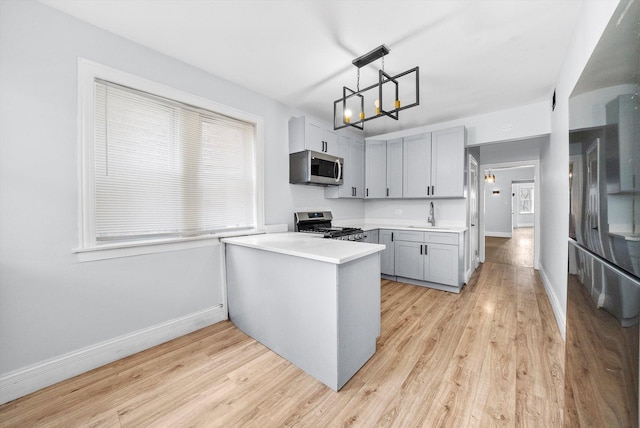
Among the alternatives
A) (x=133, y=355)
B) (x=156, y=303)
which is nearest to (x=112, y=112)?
(x=156, y=303)

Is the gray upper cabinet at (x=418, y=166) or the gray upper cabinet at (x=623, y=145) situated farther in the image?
the gray upper cabinet at (x=418, y=166)

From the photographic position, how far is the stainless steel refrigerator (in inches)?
20.2

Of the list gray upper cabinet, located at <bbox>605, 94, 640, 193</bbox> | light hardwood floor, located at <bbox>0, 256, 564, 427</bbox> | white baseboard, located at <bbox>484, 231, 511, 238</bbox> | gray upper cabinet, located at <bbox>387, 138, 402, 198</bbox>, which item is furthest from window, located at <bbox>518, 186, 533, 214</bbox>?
gray upper cabinet, located at <bbox>605, 94, 640, 193</bbox>

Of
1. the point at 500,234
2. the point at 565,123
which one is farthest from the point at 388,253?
the point at 500,234

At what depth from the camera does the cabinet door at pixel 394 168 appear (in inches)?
166

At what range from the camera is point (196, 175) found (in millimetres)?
2523

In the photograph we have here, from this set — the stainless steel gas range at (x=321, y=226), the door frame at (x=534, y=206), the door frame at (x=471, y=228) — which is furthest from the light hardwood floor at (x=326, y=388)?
the door frame at (x=534, y=206)

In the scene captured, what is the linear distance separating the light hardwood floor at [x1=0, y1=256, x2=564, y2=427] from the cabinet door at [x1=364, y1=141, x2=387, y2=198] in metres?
2.47

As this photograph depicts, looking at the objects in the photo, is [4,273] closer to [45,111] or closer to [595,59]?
[45,111]

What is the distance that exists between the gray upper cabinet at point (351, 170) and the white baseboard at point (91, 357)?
8.08ft

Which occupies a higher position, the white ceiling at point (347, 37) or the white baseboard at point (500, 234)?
the white ceiling at point (347, 37)

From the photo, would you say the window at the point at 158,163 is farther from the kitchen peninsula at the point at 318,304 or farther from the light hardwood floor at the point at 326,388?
the light hardwood floor at the point at 326,388

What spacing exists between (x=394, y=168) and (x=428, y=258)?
159 cm

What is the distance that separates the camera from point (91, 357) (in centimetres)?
188
